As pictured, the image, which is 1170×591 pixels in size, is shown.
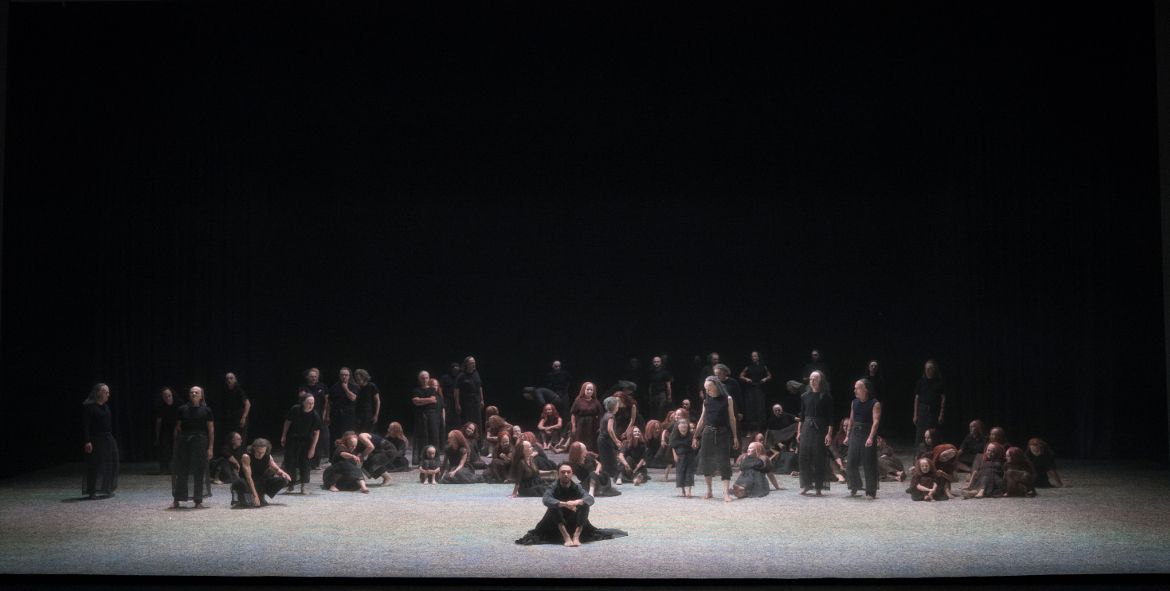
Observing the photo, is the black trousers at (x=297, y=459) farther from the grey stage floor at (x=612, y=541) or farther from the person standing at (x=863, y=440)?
the person standing at (x=863, y=440)

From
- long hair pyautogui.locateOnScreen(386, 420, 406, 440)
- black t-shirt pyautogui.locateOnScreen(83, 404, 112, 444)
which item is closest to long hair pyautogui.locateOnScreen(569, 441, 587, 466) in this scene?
long hair pyautogui.locateOnScreen(386, 420, 406, 440)

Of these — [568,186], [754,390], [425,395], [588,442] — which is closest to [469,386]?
[425,395]

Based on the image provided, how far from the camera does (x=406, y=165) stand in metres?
12.3

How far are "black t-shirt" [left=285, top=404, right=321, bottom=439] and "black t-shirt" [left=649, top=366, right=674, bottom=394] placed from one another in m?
3.54

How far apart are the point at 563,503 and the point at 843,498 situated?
2.96m

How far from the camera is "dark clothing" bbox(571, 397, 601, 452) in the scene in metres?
12.5

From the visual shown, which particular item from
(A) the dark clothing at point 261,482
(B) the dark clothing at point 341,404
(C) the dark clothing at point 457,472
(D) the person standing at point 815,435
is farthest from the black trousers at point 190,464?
(D) the person standing at point 815,435

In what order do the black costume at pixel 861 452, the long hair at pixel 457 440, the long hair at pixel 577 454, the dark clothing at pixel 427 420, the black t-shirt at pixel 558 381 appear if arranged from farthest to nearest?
the black t-shirt at pixel 558 381
the dark clothing at pixel 427 420
the long hair at pixel 457 440
the black costume at pixel 861 452
the long hair at pixel 577 454

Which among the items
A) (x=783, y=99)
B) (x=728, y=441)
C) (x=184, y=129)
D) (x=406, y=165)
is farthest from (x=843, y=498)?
(x=184, y=129)

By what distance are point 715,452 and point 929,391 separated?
239cm

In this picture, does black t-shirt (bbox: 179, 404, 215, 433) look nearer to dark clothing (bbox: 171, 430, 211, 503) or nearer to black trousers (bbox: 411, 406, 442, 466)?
dark clothing (bbox: 171, 430, 211, 503)

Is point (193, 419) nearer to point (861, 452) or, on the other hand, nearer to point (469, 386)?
point (469, 386)

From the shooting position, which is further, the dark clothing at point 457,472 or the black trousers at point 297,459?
the dark clothing at point 457,472

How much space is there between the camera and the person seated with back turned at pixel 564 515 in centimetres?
1048
